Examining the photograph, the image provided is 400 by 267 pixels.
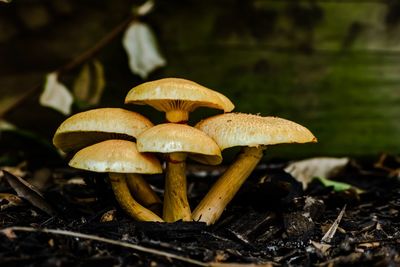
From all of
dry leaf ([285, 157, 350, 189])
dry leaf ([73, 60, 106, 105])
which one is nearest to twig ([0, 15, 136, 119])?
dry leaf ([73, 60, 106, 105])

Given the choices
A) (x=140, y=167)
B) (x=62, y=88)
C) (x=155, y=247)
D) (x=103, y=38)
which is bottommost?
(x=155, y=247)

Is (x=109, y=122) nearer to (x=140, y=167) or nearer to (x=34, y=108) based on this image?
(x=140, y=167)

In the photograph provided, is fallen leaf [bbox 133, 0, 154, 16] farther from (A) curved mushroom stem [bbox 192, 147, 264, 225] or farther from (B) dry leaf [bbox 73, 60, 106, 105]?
(A) curved mushroom stem [bbox 192, 147, 264, 225]

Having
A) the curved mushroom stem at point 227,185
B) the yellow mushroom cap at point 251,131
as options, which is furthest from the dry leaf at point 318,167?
the yellow mushroom cap at point 251,131

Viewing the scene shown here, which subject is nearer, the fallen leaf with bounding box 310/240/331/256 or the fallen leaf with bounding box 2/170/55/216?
the fallen leaf with bounding box 310/240/331/256

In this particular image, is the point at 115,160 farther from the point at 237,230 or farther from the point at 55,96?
the point at 55,96

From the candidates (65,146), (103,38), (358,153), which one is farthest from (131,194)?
(358,153)
